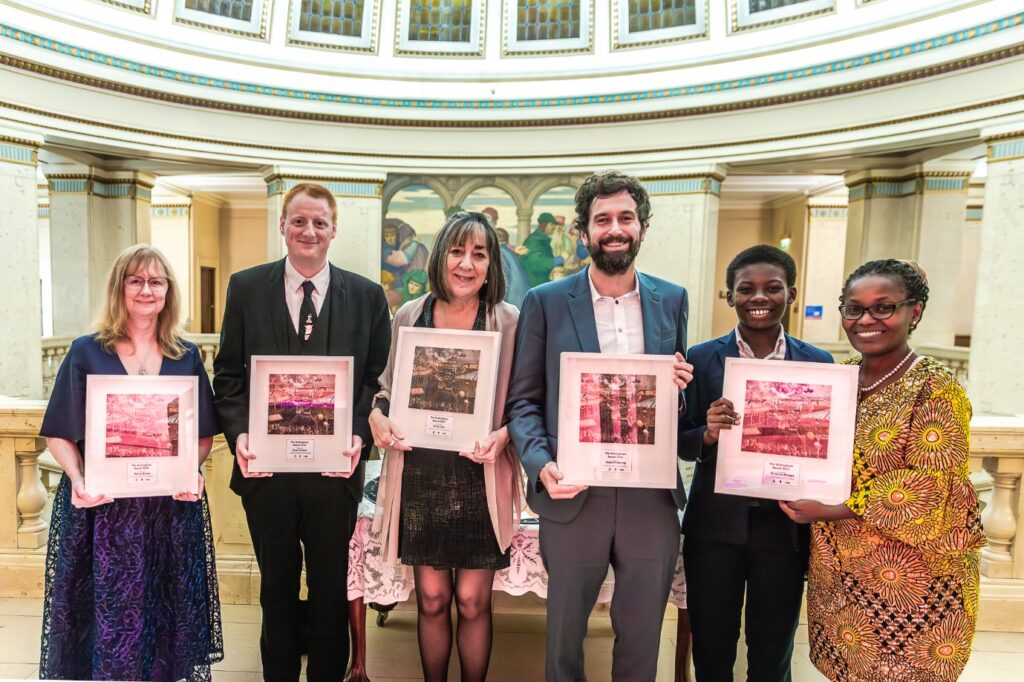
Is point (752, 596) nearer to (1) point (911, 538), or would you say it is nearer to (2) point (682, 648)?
(1) point (911, 538)

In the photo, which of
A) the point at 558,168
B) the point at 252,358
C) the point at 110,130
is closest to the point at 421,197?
the point at 558,168

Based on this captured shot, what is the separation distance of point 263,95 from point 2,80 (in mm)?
4300

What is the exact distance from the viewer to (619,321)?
7.88 ft

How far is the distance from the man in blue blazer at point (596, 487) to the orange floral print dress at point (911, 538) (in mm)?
630

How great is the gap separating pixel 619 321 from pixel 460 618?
1404 mm

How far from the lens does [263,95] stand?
12852mm

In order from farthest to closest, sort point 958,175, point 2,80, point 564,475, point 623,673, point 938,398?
point 958,175, point 2,80, point 623,673, point 564,475, point 938,398

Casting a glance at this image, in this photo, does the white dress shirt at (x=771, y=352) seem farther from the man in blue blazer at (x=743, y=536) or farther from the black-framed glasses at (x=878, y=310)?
the black-framed glasses at (x=878, y=310)

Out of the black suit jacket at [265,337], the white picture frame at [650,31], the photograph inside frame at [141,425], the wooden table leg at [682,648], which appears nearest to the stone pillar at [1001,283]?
the white picture frame at [650,31]

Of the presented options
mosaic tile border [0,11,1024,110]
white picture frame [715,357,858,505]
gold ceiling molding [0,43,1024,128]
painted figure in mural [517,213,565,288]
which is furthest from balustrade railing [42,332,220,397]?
white picture frame [715,357,858,505]

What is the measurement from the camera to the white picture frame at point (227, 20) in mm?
12330

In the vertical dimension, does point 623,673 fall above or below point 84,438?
below

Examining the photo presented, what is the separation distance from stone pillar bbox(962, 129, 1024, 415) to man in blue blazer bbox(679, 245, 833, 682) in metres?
9.06

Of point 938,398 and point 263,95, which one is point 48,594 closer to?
point 938,398
